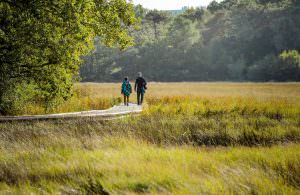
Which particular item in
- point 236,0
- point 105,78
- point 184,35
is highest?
point 236,0

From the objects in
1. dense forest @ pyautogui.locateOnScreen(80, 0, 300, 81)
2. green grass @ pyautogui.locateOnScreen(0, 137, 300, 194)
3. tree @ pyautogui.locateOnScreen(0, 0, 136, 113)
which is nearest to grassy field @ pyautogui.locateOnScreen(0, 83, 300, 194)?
green grass @ pyautogui.locateOnScreen(0, 137, 300, 194)

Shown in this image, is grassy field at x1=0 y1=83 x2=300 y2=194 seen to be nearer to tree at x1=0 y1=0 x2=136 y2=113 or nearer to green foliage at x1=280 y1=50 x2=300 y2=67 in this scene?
tree at x1=0 y1=0 x2=136 y2=113

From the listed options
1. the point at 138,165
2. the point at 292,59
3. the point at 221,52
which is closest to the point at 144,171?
the point at 138,165

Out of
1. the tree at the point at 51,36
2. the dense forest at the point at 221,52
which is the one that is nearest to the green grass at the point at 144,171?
the tree at the point at 51,36

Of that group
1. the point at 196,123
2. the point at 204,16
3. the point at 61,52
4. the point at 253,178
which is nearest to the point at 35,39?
the point at 61,52

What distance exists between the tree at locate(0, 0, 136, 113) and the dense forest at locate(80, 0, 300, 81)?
7011 cm

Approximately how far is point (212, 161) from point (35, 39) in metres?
9.91

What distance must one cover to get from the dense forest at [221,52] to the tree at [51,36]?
70108 millimetres

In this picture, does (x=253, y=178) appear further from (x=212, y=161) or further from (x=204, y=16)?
(x=204, y=16)

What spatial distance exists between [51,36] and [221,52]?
90843 millimetres

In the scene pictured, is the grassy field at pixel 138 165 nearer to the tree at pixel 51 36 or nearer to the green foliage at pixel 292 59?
the tree at pixel 51 36

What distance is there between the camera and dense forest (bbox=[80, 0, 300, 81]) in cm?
9406

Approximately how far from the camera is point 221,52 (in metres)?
105

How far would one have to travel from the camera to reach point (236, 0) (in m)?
152
